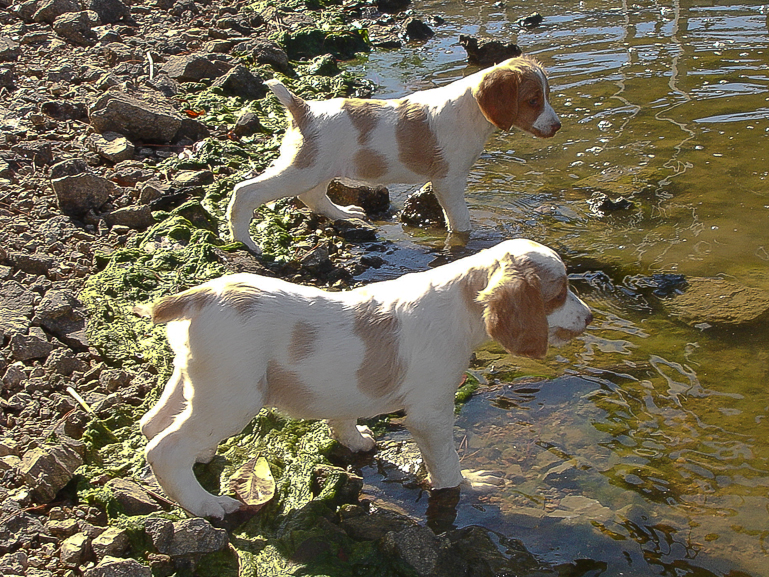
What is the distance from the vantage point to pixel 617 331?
17.4 ft

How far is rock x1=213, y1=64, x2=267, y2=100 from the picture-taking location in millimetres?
9789

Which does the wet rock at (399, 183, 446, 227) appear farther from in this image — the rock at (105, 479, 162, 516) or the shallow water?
the rock at (105, 479, 162, 516)

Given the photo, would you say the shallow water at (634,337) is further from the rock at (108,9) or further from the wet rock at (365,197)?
the rock at (108,9)

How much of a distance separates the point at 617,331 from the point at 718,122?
429 centimetres

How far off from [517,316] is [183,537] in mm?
1767

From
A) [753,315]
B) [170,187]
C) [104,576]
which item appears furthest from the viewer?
[170,187]

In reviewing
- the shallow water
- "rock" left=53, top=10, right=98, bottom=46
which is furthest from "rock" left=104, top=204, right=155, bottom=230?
"rock" left=53, top=10, right=98, bottom=46

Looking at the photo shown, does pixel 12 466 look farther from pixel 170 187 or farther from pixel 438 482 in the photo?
pixel 170 187

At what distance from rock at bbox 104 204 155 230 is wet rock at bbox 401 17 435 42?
8.33 metres

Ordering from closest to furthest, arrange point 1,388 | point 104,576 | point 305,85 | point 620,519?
point 104,576
point 620,519
point 1,388
point 305,85

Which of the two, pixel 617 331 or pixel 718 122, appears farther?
pixel 718 122

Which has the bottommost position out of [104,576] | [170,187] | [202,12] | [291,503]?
[291,503]

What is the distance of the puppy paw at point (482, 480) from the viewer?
4.06 m

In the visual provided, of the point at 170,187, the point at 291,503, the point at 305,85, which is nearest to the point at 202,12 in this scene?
the point at 305,85
